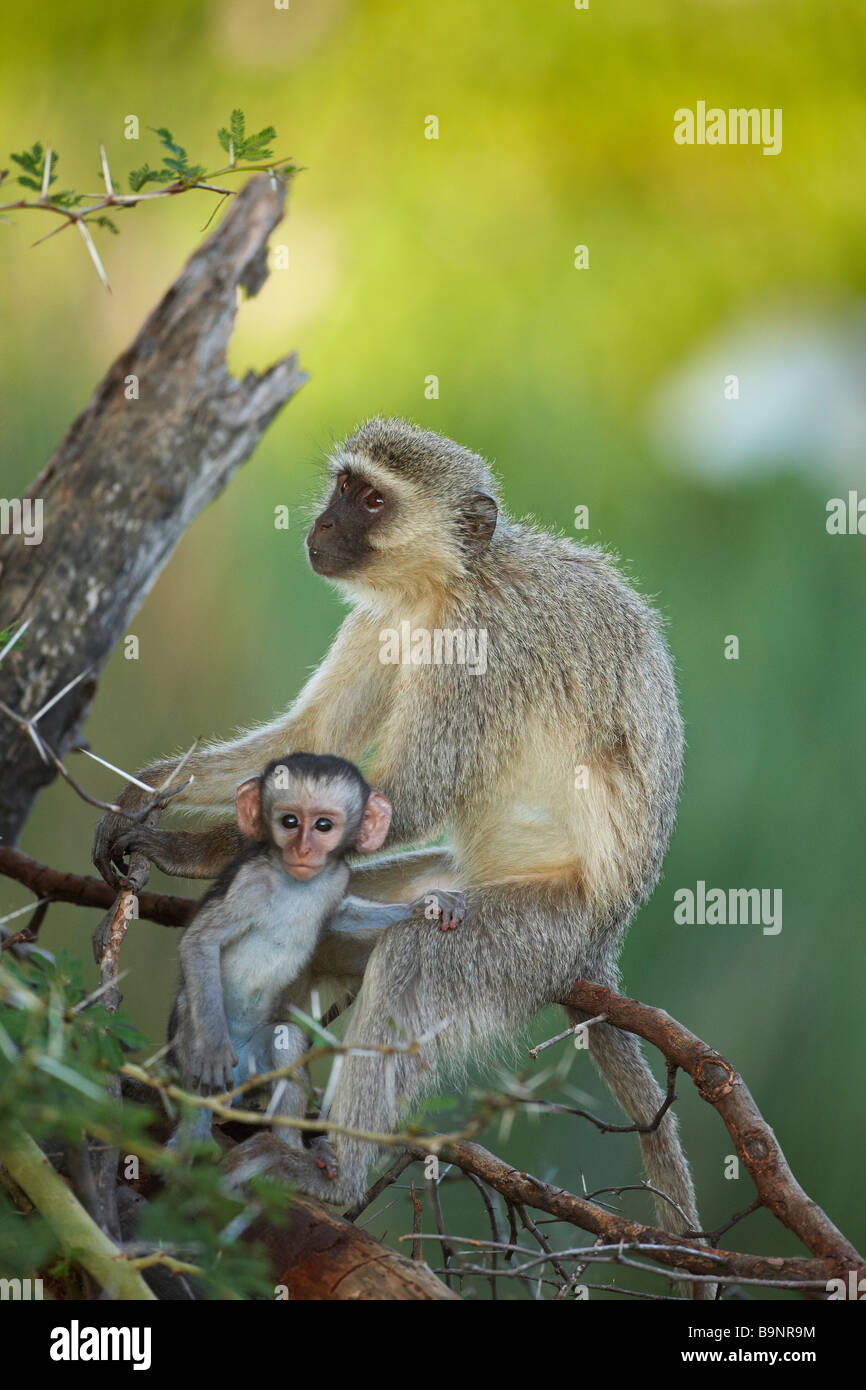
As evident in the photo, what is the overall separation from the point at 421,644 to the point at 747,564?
1316 mm

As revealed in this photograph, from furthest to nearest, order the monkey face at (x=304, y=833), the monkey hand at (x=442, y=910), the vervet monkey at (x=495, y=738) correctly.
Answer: the vervet monkey at (x=495, y=738) < the monkey hand at (x=442, y=910) < the monkey face at (x=304, y=833)

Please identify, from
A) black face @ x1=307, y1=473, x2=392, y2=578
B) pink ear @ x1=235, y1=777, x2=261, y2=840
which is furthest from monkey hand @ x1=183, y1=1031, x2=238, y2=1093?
black face @ x1=307, y1=473, x2=392, y2=578

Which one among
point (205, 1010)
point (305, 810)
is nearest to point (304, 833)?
point (305, 810)

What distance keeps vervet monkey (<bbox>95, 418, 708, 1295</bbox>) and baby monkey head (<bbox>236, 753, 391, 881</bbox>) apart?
37 centimetres

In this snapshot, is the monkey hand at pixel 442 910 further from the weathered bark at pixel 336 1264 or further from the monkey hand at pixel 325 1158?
the weathered bark at pixel 336 1264

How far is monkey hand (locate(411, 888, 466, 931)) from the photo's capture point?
8.83 feet

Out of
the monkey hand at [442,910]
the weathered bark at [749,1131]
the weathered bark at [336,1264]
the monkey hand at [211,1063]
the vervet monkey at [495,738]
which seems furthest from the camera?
the vervet monkey at [495,738]

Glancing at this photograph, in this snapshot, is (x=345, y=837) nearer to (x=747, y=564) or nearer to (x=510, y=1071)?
(x=510, y=1071)

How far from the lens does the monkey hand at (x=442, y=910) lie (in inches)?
106

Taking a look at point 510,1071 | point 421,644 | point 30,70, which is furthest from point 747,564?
point 30,70

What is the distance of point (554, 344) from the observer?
12.6ft

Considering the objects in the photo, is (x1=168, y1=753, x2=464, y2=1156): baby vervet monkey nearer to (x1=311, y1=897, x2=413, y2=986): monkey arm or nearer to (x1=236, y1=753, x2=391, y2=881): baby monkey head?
(x1=236, y1=753, x2=391, y2=881): baby monkey head

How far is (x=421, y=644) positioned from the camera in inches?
120

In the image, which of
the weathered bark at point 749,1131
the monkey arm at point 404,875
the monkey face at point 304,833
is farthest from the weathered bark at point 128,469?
the weathered bark at point 749,1131
